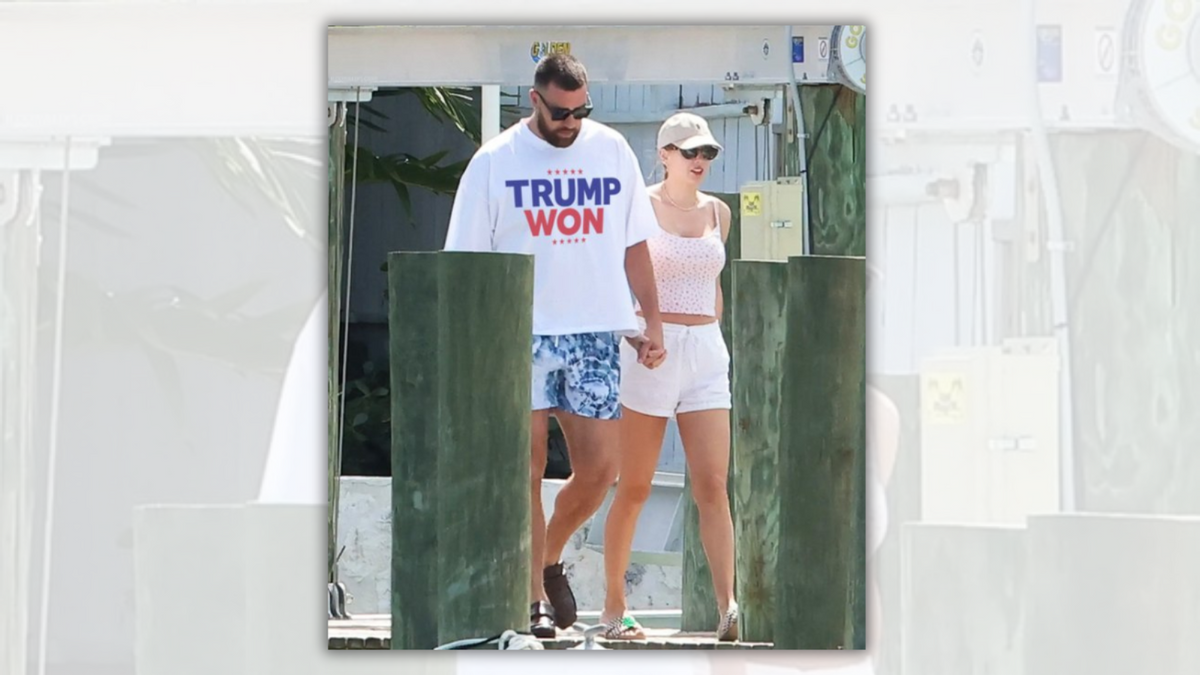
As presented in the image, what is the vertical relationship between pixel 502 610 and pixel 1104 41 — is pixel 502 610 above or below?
below

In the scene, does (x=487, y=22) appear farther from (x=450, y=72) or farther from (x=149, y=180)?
(x=149, y=180)

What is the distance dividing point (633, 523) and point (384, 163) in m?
0.76

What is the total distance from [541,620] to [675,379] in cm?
49

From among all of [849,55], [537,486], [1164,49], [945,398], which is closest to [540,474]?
[537,486]

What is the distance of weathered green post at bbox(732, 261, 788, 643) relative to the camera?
104 inches

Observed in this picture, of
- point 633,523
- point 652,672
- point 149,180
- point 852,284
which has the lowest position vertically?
point 652,672

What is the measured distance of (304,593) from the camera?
8.65 feet

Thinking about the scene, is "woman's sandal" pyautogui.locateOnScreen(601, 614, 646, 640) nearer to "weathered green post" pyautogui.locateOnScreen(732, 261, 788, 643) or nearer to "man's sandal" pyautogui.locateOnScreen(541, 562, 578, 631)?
"man's sandal" pyautogui.locateOnScreen(541, 562, 578, 631)

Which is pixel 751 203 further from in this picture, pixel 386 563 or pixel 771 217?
pixel 386 563

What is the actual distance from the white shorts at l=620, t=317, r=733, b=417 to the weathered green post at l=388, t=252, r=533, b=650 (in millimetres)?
184

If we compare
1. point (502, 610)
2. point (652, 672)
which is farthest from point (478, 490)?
point (652, 672)

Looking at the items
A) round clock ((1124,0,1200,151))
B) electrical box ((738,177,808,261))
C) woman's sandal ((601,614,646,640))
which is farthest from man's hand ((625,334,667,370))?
round clock ((1124,0,1200,151))

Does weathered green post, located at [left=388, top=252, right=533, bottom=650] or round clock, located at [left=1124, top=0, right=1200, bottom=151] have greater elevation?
round clock, located at [left=1124, top=0, right=1200, bottom=151]

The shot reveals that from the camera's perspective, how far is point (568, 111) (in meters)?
2.62
